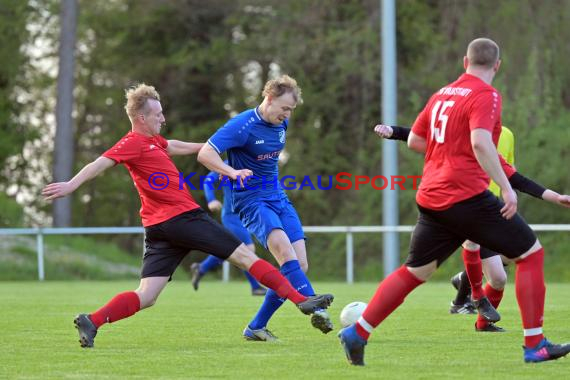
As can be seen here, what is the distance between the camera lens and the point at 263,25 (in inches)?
1230

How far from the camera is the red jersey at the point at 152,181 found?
28.0 ft

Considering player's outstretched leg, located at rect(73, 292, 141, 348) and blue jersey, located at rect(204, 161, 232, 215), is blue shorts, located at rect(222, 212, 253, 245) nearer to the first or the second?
blue jersey, located at rect(204, 161, 232, 215)

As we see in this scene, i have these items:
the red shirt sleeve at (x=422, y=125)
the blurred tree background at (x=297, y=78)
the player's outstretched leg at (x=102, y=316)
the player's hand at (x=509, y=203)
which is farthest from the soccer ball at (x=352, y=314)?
the blurred tree background at (x=297, y=78)

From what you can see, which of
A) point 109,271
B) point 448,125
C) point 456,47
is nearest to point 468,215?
point 448,125

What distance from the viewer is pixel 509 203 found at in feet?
22.4

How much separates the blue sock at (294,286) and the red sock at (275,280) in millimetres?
317

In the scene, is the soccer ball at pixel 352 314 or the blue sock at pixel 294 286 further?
the soccer ball at pixel 352 314

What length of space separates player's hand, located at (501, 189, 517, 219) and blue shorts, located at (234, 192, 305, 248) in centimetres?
249

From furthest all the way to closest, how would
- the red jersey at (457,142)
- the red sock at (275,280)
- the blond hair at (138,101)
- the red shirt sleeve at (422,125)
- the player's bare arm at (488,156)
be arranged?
the blond hair at (138,101) → the red sock at (275,280) → the red shirt sleeve at (422,125) → the red jersey at (457,142) → the player's bare arm at (488,156)

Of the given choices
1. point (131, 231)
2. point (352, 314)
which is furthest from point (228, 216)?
point (131, 231)

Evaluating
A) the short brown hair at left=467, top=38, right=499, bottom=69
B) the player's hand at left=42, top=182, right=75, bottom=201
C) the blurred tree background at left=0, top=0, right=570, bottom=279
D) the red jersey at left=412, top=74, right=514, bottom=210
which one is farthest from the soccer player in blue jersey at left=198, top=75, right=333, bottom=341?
the blurred tree background at left=0, top=0, right=570, bottom=279

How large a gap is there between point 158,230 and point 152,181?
35 cm

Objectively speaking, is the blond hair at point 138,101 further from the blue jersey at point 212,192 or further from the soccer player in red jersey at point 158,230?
the blue jersey at point 212,192

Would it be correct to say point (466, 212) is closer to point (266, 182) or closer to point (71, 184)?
point (266, 182)
